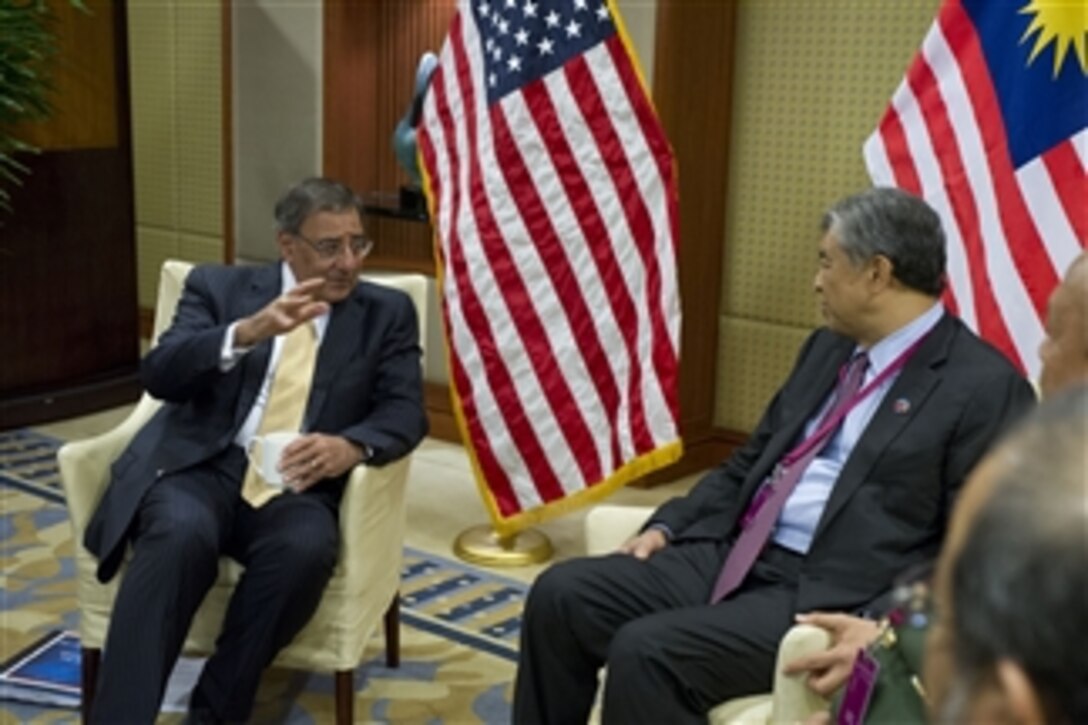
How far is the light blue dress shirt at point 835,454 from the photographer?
249 centimetres

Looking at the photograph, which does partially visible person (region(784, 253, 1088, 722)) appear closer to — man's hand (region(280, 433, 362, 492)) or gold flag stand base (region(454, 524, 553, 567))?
man's hand (region(280, 433, 362, 492))

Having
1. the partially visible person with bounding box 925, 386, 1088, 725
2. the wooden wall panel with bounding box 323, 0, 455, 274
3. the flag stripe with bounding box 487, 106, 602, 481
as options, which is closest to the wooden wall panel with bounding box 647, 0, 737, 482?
the flag stripe with bounding box 487, 106, 602, 481

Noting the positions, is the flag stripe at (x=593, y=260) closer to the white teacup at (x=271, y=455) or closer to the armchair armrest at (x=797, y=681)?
the white teacup at (x=271, y=455)

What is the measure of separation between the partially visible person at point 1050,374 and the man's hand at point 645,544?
1.52 feet

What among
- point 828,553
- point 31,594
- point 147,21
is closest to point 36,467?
point 31,594

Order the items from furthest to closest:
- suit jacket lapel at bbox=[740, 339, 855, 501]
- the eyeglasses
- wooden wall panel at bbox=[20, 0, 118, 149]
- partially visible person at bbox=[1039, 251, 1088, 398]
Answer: wooden wall panel at bbox=[20, 0, 118, 149] < the eyeglasses < suit jacket lapel at bbox=[740, 339, 855, 501] < partially visible person at bbox=[1039, 251, 1088, 398]

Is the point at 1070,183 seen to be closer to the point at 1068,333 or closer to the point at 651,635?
the point at 1068,333

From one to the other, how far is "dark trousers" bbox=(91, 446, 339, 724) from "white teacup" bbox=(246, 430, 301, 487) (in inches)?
2.0

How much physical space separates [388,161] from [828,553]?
3.78 metres

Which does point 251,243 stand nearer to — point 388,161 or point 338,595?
point 388,161

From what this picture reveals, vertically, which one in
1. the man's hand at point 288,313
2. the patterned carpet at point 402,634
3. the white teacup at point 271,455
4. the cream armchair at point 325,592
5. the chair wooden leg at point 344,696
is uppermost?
the man's hand at point 288,313

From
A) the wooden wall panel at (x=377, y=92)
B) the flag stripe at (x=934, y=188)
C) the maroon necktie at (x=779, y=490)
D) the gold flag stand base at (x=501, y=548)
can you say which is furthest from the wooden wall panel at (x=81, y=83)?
the maroon necktie at (x=779, y=490)

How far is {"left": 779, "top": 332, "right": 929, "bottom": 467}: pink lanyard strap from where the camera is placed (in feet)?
8.13

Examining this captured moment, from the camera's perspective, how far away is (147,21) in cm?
684
